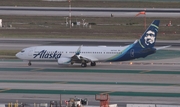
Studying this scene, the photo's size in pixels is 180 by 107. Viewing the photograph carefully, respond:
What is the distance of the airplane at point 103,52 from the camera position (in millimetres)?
72662

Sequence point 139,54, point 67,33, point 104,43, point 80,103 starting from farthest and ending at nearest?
point 67,33 → point 104,43 → point 139,54 → point 80,103

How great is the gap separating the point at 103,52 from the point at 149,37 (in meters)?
5.82

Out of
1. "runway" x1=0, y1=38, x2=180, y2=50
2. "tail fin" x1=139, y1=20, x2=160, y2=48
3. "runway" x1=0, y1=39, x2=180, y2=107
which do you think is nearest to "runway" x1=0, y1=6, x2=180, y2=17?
"runway" x1=0, y1=38, x2=180, y2=50

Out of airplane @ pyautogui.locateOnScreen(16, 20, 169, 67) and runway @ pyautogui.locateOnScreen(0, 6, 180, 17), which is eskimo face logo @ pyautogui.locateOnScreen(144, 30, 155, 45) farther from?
runway @ pyautogui.locateOnScreen(0, 6, 180, 17)

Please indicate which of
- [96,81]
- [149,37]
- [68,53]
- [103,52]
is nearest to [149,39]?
[149,37]

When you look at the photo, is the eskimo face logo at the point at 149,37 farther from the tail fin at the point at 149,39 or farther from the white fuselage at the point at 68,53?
the white fuselage at the point at 68,53

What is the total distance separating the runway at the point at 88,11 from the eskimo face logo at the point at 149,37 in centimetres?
6092

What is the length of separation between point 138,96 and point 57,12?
90.9 meters

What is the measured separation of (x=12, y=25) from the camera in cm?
12331

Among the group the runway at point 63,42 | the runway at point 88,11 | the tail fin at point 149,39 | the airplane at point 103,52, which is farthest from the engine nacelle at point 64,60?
the runway at point 88,11

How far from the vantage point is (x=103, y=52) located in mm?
73250

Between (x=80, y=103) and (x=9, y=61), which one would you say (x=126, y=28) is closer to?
(x=9, y=61)

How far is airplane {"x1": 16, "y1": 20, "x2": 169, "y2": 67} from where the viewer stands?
72.7 meters

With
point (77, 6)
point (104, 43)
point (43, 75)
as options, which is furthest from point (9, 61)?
point (77, 6)
